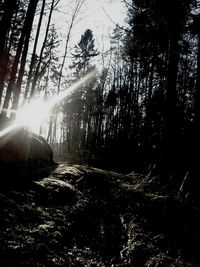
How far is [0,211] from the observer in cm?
568

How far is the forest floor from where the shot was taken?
4.57 metres

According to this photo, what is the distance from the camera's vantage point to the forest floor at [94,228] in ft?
15.0

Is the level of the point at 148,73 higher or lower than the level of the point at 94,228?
higher

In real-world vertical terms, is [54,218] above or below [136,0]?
below

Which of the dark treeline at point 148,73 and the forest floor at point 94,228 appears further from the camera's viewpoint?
the dark treeline at point 148,73

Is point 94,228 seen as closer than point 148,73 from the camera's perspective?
Yes

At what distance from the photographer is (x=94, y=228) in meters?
6.80

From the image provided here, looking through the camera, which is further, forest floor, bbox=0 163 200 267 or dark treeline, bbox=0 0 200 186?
dark treeline, bbox=0 0 200 186

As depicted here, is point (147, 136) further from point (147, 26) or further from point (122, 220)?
point (122, 220)

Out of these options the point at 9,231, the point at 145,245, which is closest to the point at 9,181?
the point at 9,231

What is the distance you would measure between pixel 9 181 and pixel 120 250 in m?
4.56

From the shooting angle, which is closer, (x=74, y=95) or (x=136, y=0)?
(x=136, y=0)

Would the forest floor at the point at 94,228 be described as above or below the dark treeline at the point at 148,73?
below

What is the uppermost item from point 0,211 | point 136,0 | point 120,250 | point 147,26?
point 136,0
